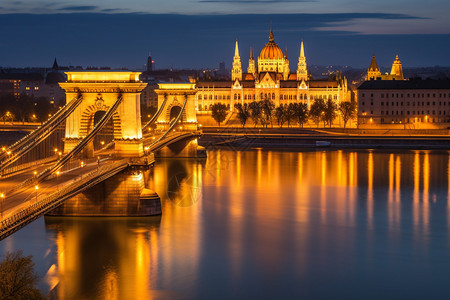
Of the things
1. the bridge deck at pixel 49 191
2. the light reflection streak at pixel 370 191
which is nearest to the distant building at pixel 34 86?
the light reflection streak at pixel 370 191

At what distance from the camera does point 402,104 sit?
73.9 metres

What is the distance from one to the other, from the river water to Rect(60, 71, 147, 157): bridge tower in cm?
280

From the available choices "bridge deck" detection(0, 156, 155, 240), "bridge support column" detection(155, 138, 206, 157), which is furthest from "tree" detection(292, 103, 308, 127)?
"bridge deck" detection(0, 156, 155, 240)

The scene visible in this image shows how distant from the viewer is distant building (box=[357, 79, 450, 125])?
73562 mm

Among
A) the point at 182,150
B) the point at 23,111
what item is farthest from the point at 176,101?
the point at 23,111

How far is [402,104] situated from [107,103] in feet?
169

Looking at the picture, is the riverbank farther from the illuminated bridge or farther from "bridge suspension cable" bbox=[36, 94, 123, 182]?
"bridge suspension cable" bbox=[36, 94, 123, 182]

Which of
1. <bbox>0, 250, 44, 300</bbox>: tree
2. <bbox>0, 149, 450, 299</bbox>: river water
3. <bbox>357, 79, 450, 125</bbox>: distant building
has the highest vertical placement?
<bbox>357, 79, 450, 125</bbox>: distant building

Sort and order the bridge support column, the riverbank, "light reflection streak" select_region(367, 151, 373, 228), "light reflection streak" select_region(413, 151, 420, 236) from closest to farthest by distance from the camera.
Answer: "light reflection streak" select_region(413, 151, 420, 236)
"light reflection streak" select_region(367, 151, 373, 228)
the bridge support column
the riverbank

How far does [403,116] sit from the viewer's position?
243 ft

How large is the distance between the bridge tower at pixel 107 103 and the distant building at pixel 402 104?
49.4 meters

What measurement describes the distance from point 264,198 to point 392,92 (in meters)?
45.4

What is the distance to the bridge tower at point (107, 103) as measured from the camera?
85.5 ft

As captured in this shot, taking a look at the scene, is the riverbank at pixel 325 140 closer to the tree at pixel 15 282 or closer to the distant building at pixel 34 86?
the tree at pixel 15 282
